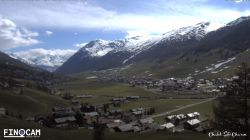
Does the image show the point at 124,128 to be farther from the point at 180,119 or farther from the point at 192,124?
the point at 180,119

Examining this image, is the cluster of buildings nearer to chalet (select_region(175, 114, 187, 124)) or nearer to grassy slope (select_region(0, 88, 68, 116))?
chalet (select_region(175, 114, 187, 124))

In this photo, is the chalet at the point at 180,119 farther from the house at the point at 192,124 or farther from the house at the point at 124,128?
the house at the point at 124,128

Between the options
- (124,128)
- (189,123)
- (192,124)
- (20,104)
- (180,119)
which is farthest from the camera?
(20,104)

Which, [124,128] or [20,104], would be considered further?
[20,104]

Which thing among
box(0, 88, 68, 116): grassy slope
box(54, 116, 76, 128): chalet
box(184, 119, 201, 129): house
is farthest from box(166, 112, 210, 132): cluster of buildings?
box(0, 88, 68, 116): grassy slope

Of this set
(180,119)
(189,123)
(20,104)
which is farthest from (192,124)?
(20,104)

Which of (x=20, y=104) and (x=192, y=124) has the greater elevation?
(x=20, y=104)

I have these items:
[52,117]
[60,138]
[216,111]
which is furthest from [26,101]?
[216,111]

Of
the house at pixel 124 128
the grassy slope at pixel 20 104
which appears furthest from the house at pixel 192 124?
the grassy slope at pixel 20 104
